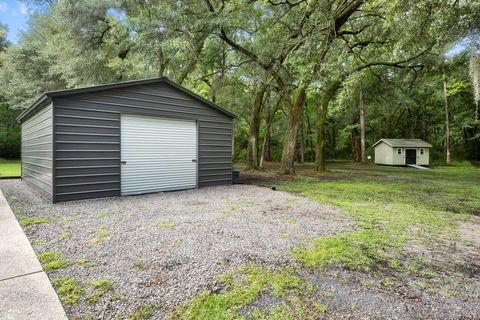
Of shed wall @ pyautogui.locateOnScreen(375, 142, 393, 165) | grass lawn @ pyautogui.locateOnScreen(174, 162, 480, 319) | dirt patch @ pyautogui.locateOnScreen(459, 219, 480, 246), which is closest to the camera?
grass lawn @ pyautogui.locateOnScreen(174, 162, 480, 319)

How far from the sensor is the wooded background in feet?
19.0

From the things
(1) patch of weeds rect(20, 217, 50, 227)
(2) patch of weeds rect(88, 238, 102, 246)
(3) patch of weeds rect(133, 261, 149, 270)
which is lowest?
(3) patch of weeds rect(133, 261, 149, 270)

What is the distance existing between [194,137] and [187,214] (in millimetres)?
3295

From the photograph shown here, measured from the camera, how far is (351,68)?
313 inches

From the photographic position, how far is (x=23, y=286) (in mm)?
2018

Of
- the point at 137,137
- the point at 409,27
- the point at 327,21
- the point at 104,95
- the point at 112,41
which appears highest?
the point at 112,41

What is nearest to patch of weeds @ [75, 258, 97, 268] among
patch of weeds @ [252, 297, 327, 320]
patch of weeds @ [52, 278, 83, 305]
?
patch of weeds @ [52, 278, 83, 305]

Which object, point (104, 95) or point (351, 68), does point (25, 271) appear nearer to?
point (104, 95)

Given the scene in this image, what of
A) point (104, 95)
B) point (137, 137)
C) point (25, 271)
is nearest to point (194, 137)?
point (137, 137)

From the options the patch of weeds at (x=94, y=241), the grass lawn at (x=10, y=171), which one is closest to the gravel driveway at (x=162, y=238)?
the patch of weeds at (x=94, y=241)

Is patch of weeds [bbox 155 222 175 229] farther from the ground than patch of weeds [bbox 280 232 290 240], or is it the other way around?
patch of weeds [bbox 155 222 175 229]

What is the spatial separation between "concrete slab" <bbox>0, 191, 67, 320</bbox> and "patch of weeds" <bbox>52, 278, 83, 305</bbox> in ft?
0.14

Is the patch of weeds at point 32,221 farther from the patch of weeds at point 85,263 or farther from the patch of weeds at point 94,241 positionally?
the patch of weeds at point 85,263

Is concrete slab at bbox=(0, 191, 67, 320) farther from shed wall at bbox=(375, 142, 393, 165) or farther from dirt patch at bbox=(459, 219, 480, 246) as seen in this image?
shed wall at bbox=(375, 142, 393, 165)
